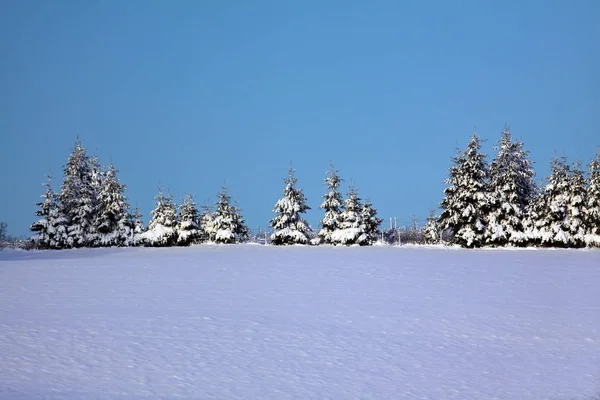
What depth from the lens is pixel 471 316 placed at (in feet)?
48.7

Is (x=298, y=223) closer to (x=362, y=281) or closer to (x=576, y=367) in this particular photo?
(x=362, y=281)

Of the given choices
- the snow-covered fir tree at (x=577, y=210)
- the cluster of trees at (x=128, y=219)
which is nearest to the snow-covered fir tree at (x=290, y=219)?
the cluster of trees at (x=128, y=219)

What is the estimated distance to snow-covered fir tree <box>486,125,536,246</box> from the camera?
42094 mm

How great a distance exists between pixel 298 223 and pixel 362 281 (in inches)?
1063

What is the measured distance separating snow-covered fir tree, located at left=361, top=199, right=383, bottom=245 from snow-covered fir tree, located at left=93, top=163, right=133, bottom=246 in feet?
64.4

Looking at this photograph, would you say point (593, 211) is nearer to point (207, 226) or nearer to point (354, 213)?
point (354, 213)

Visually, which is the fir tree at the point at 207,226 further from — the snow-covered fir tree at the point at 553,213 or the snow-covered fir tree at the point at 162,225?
the snow-covered fir tree at the point at 553,213

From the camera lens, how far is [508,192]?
141ft

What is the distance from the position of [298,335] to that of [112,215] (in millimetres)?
39462

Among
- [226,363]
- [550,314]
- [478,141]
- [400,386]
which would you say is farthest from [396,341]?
[478,141]

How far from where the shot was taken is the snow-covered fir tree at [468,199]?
138 feet

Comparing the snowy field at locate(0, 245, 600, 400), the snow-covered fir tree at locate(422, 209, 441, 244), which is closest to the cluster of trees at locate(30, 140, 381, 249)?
the snow-covered fir tree at locate(422, 209, 441, 244)

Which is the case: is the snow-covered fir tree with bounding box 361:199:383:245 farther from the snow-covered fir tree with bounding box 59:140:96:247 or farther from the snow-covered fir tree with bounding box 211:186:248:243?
the snow-covered fir tree with bounding box 59:140:96:247

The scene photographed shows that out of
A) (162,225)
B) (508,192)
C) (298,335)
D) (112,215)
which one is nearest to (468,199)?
(508,192)
